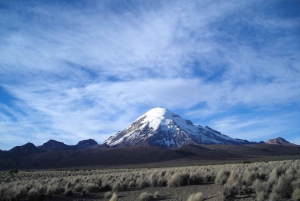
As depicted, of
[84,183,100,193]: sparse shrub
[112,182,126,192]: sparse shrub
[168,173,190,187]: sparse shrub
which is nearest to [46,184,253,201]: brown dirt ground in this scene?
[168,173,190,187]: sparse shrub

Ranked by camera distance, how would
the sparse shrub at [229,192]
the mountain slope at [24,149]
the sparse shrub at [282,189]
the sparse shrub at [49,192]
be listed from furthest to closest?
the mountain slope at [24,149] < the sparse shrub at [49,192] < the sparse shrub at [229,192] < the sparse shrub at [282,189]

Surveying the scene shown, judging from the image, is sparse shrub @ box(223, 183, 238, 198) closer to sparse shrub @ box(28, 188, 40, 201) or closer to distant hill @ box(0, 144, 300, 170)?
sparse shrub @ box(28, 188, 40, 201)

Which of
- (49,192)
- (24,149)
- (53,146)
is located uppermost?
(53,146)

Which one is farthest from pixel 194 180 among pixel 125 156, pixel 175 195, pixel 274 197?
pixel 125 156

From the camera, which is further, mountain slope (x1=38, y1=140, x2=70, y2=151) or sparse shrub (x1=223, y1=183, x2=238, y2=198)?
mountain slope (x1=38, y1=140, x2=70, y2=151)

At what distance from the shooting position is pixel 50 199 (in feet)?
45.5

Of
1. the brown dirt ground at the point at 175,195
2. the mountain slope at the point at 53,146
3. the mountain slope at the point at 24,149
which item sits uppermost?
the mountain slope at the point at 53,146

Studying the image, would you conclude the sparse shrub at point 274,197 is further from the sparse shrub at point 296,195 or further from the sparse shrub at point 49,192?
the sparse shrub at point 49,192

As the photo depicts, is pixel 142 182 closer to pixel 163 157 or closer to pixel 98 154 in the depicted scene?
pixel 163 157

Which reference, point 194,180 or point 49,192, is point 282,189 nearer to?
point 194,180

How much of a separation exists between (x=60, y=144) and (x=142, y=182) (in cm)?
18121

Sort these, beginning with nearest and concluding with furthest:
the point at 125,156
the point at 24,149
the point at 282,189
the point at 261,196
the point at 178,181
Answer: the point at 261,196, the point at 282,189, the point at 178,181, the point at 125,156, the point at 24,149

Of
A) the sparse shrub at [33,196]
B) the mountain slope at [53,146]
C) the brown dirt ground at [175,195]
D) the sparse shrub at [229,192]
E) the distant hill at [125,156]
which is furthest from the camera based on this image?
the mountain slope at [53,146]

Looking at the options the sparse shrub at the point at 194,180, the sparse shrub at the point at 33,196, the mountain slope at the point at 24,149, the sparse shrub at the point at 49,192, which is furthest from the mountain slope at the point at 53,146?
the sparse shrub at the point at 194,180
